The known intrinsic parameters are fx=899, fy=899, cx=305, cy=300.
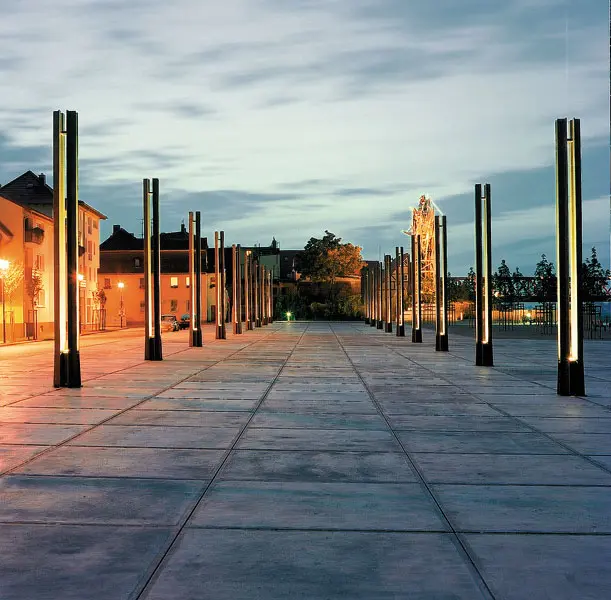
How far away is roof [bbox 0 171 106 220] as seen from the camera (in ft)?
252

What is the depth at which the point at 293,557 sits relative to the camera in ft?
16.2

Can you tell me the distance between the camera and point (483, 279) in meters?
22.5

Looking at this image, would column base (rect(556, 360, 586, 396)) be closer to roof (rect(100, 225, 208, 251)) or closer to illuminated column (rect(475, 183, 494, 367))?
illuminated column (rect(475, 183, 494, 367))

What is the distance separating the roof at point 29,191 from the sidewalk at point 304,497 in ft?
218

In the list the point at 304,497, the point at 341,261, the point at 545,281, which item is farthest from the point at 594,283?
the point at 304,497

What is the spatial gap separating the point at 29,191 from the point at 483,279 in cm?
6228

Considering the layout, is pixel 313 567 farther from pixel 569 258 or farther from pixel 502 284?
pixel 502 284

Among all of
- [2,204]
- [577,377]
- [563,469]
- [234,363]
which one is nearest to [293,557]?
[563,469]

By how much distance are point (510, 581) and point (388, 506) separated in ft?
5.85

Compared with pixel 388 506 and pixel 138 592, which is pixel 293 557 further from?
pixel 388 506

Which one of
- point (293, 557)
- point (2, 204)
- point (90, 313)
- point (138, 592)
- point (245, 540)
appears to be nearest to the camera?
point (138, 592)

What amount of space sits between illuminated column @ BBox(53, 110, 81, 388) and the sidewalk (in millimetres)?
2625

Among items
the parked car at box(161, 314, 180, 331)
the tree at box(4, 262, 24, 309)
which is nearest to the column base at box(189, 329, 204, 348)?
the tree at box(4, 262, 24, 309)

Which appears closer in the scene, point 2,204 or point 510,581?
point 510,581
